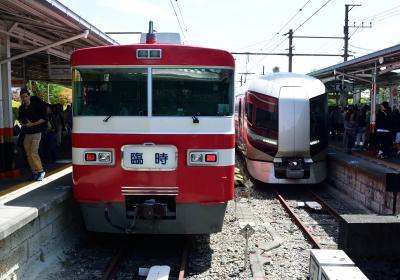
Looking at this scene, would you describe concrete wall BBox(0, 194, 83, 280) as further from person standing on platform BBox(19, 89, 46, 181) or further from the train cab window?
the train cab window

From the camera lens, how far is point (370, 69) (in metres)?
14.4

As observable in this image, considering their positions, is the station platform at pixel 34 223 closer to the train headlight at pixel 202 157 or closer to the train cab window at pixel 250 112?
the train headlight at pixel 202 157

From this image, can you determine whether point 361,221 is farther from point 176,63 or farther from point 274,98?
point 274,98

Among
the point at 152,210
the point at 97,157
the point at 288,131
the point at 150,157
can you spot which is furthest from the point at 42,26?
the point at 288,131

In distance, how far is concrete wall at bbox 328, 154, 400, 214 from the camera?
9360 millimetres

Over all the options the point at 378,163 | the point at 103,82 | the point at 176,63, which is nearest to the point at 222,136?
the point at 176,63

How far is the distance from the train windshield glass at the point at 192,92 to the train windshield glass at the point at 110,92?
0.67 feet

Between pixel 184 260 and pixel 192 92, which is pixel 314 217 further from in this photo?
pixel 192 92

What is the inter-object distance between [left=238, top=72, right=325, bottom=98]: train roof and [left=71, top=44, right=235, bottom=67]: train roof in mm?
5940

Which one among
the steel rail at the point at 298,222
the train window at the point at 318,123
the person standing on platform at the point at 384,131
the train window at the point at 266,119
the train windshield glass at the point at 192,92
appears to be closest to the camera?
the train windshield glass at the point at 192,92

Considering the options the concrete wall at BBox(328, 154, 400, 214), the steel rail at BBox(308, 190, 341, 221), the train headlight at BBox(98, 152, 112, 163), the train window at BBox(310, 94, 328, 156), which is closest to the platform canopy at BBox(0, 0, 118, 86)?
the train headlight at BBox(98, 152, 112, 163)

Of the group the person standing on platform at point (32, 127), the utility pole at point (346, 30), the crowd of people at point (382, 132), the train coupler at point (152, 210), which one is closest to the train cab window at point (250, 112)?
the crowd of people at point (382, 132)

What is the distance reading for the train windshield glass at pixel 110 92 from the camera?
19.6ft

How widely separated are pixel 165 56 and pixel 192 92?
57cm
